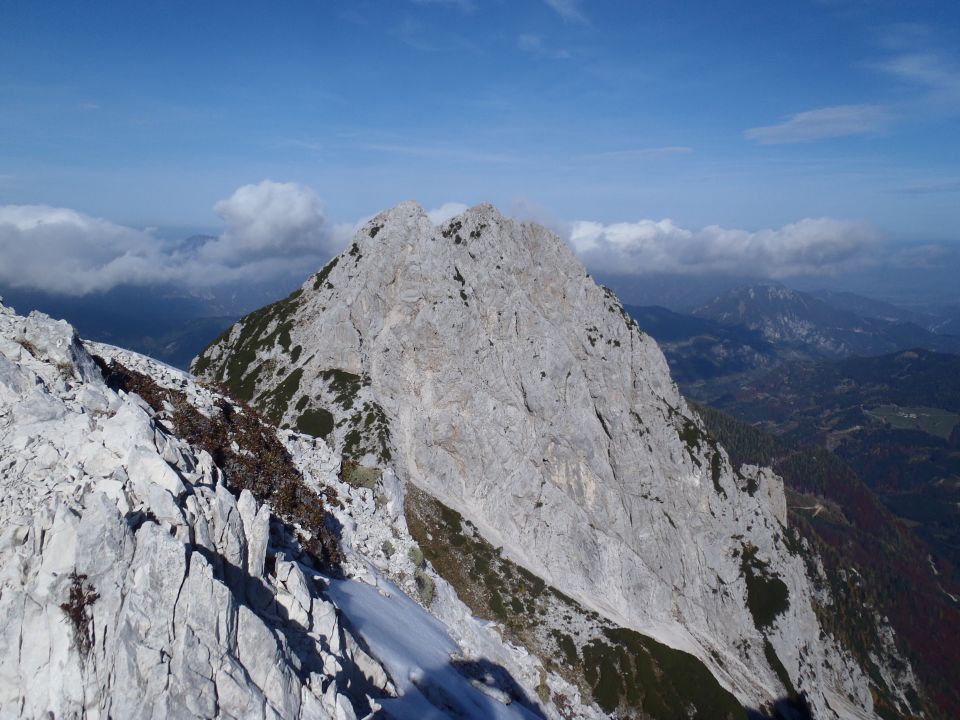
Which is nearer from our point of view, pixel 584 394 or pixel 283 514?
pixel 283 514

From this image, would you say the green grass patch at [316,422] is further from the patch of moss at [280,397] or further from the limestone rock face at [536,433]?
the patch of moss at [280,397]

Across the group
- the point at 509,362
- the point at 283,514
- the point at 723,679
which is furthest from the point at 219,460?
the point at 723,679

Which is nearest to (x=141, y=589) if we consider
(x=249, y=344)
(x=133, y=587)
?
(x=133, y=587)

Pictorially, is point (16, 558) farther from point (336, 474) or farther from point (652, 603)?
point (652, 603)

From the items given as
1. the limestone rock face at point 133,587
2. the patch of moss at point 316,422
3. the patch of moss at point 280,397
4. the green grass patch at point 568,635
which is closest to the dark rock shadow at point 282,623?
the limestone rock face at point 133,587

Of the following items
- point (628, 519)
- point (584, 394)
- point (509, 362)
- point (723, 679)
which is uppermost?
point (509, 362)

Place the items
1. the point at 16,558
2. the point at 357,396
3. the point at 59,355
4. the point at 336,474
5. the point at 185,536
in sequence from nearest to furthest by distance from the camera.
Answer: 1. the point at 16,558
2. the point at 185,536
3. the point at 59,355
4. the point at 336,474
5. the point at 357,396

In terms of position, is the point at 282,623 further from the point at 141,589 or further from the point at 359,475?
the point at 359,475
